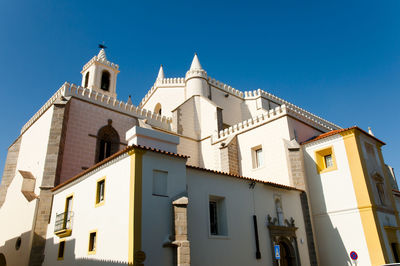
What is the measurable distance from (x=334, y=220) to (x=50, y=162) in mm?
16230

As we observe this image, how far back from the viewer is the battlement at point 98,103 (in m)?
20.4

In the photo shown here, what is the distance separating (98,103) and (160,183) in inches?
485

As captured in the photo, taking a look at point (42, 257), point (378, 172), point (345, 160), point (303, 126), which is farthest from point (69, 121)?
point (378, 172)

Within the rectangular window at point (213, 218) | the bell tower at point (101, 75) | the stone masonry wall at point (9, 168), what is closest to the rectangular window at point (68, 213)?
the rectangular window at point (213, 218)

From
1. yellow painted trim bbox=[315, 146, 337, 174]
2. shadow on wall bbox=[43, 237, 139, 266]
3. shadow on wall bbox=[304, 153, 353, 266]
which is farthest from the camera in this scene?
yellow painted trim bbox=[315, 146, 337, 174]

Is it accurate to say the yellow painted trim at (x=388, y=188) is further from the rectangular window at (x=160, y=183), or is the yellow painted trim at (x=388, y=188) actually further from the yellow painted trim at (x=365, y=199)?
the rectangular window at (x=160, y=183)

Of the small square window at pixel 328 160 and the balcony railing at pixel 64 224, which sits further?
the small square window at pixel 328 160

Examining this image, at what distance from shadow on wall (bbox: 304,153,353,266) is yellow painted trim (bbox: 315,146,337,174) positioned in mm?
489

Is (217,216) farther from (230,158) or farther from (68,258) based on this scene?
(230,158)

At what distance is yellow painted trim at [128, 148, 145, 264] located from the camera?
985cm

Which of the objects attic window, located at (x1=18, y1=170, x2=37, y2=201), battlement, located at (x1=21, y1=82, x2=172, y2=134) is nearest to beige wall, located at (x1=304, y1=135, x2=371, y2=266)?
battlement, located at (x1=21, y1=82, x2=172, y2=134)

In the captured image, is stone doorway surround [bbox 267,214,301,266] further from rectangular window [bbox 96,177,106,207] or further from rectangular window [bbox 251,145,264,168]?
rectangular window [bbox 96,177,106,207]

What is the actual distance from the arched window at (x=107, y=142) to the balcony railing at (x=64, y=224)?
636cm

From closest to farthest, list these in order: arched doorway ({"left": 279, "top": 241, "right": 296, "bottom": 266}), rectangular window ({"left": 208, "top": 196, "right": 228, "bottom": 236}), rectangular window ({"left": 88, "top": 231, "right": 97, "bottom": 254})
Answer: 1. rectangular window ({"left": 88, "top": 231, "right": 97, "bottom": 254})
2. rectangular window ({"left": 208, "top": 196, "right": 228, "bottom": 236})
3. arched doorway ({"left": 279, "top": 241, "right": 296, "bottom": 266})
